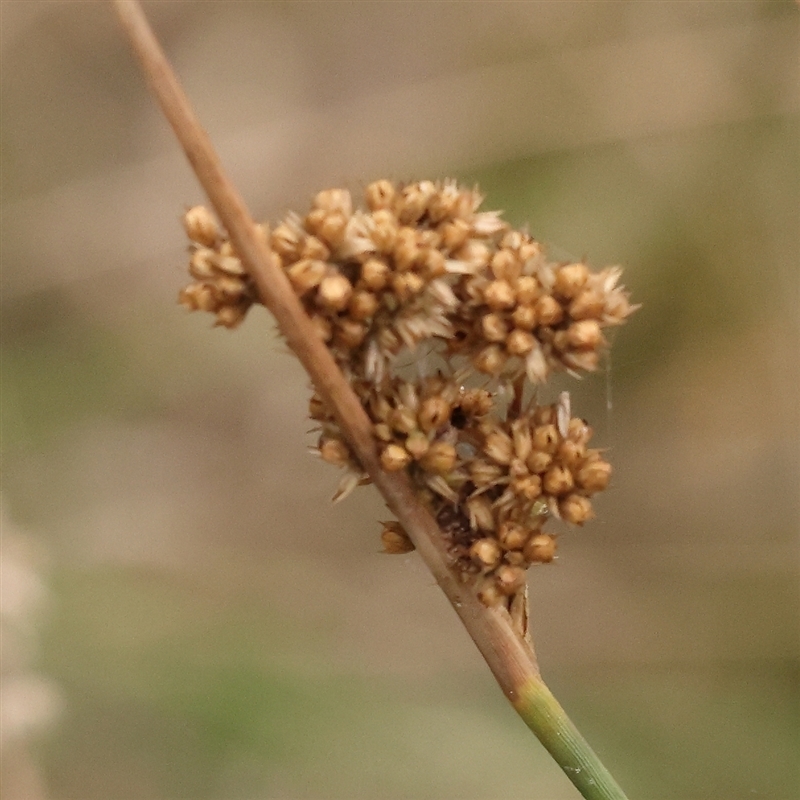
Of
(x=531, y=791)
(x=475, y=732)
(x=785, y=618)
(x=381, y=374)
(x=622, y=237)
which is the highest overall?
(x=622, y=237)

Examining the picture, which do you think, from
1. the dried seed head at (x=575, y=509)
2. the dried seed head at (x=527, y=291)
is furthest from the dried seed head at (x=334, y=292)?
the dried seed head at (x=575, y=509)

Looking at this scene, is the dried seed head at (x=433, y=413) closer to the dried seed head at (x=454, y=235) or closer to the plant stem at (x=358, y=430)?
the plant stem at (x=358, y=430)

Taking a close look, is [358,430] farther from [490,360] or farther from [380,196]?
[380,196]

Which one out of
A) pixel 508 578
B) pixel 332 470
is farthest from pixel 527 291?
pixel 332 470

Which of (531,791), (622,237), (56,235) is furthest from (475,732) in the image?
(56,235)

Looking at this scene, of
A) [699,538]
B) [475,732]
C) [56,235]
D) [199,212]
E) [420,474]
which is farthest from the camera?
[56,235]

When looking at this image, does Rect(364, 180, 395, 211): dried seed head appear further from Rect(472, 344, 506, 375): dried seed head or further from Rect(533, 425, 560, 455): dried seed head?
Rect(533, 425, 560, 455): dried seed head

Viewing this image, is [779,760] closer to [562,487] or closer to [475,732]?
[475,732]

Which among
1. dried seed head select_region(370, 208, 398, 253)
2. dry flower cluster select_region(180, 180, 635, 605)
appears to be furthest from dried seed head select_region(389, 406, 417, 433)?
dried seed head select_region(370, 208, 398, 253)
